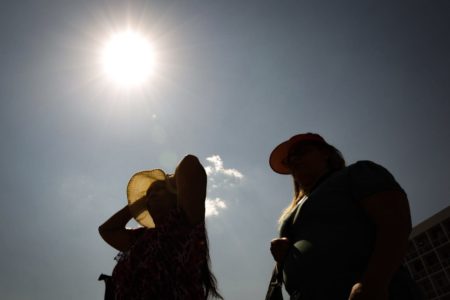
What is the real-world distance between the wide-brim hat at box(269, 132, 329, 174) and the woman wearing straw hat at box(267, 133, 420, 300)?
0.80 meters

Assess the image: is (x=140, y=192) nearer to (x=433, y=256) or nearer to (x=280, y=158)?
(x=280, y=158)

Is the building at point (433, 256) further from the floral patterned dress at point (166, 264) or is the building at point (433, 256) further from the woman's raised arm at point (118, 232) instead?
the floral patterned dress at point (166, 264)

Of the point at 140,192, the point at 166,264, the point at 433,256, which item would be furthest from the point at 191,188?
the point at 433,256

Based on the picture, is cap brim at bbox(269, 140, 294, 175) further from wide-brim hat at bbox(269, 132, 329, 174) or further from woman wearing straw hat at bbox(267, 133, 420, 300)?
woman wearing straw hat at bbox(267, 133, 420, 300)

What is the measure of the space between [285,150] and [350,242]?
1423 millimetres

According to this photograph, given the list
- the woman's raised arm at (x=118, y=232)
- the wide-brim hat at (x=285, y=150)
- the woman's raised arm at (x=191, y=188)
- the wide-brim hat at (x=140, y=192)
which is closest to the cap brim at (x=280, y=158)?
the wide-brim hat at (x=285, y=150)

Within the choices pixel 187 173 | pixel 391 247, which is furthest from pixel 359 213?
pixel 187 173

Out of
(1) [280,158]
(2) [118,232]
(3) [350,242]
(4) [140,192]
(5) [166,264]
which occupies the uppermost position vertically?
(4) [140,192]

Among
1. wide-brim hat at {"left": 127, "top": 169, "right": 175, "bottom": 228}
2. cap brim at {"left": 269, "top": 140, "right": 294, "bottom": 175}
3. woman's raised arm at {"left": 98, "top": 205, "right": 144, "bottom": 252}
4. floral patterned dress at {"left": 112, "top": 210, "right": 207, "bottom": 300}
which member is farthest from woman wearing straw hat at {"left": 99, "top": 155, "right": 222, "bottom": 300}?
cap brim at {"left": 269, "top": 140, "right": 294, "bottom": 175}

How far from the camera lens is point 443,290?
35406 mm

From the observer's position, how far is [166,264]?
7.64 feet

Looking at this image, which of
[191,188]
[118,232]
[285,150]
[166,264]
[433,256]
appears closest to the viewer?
[166,264]

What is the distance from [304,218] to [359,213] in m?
0.38

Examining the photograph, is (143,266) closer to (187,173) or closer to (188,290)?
(188,290)
